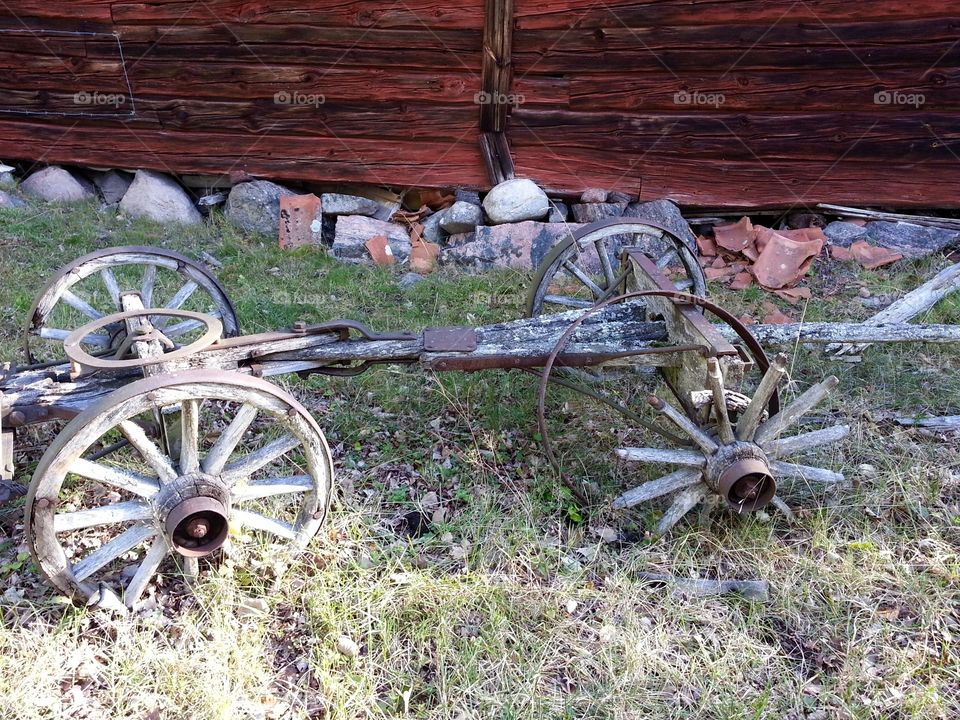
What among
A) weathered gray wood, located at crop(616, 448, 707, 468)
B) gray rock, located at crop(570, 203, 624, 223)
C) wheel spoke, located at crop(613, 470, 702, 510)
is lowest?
wheel spoke, located at crop(613, 470, 702, 510)

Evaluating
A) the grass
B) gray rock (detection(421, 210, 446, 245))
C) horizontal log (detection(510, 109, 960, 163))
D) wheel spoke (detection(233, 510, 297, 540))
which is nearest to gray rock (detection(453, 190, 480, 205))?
gray rock (detection(421, 210, 446, 245))

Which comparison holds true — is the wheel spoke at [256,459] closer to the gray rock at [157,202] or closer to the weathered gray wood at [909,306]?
the weathered gray wood at [909,306]

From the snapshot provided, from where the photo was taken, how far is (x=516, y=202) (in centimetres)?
627

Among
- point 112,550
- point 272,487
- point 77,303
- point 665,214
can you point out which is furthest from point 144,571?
point 665,214

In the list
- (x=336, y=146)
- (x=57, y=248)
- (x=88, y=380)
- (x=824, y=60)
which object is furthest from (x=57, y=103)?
(x=824, y=60)

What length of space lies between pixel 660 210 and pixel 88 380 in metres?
4.66

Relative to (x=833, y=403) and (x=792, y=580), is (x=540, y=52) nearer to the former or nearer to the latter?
(x=833, y=403)

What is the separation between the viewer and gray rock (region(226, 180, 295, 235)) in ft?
21.7

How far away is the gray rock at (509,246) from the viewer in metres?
5.92

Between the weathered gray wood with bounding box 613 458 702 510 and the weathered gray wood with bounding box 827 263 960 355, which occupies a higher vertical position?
the weathered gray wood with bounding box 827 263 960 355

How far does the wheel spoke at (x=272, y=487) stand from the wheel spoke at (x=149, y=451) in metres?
0.25

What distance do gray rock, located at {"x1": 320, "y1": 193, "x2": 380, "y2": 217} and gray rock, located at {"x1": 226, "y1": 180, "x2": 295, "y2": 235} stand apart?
0.43 meters

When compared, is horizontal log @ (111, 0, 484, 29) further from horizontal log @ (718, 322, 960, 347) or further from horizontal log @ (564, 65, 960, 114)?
horizontal log @ (718, 322, 960, 347)

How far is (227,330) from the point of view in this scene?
12.5 feet
